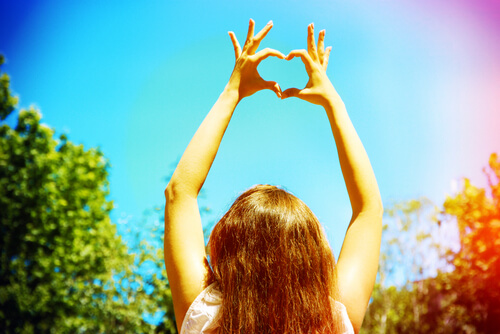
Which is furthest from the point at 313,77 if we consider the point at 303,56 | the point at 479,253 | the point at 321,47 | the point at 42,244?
the point at 42,244

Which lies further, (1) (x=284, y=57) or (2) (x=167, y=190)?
(1) (x=284, y=57)

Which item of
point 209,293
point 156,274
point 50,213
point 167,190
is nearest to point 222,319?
point 209,293

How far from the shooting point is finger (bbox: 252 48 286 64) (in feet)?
5.58

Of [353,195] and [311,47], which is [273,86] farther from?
[353,195]

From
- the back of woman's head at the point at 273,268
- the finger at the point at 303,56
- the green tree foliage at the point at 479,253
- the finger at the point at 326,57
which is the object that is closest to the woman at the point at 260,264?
the back of woman's head at the point at 273,268

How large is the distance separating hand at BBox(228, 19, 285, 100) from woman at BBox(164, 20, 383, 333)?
320mm

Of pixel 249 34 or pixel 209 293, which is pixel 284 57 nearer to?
pixel 249 34

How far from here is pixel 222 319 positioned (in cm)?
116

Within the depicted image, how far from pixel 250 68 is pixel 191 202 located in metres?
0.68

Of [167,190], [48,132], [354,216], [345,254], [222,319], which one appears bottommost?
[222,319]

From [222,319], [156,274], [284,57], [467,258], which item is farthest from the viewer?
[156,274]

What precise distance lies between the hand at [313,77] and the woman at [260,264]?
506 mm

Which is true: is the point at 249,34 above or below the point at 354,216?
above

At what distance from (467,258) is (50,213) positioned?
47.8 ft
